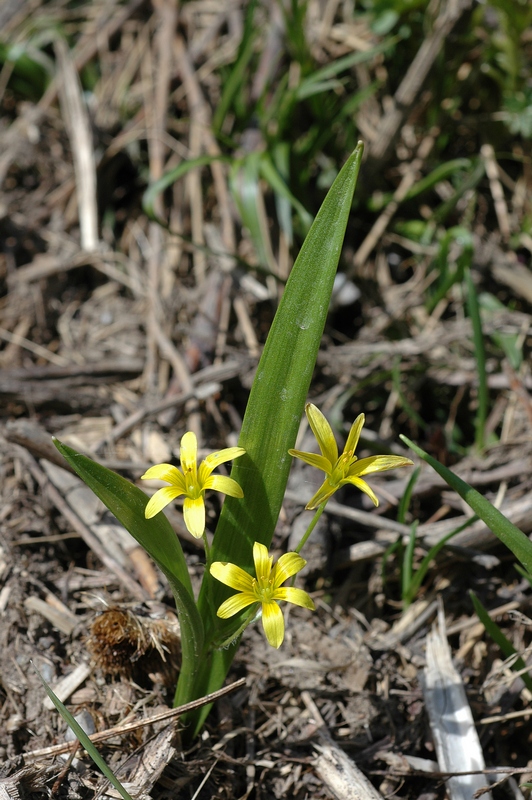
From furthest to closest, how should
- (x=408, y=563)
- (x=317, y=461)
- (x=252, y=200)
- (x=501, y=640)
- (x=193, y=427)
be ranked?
1. (x=252, y=200)
2. (x=193, y=427)
3. (x=408, y=563)
4. (x=501, y=640)
5. (x=317, y=461)

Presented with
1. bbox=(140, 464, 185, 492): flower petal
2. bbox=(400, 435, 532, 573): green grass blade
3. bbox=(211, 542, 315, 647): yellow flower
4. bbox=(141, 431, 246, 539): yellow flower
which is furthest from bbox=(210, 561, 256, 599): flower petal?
bbox=(400, 435, 532, 573): green grass blade

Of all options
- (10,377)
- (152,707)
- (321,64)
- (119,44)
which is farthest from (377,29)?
(152,707)

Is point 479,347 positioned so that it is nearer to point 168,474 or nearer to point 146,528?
point 168,474

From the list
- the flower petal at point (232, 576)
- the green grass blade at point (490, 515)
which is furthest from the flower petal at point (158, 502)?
the green grass blade at point (490, 515)

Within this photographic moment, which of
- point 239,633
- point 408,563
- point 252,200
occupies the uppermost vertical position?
point 252,200

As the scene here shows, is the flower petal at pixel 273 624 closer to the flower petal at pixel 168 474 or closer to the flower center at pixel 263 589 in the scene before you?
the flower center at pixel 263 589

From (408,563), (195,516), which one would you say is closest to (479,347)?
(408,563)

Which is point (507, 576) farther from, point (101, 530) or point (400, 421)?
point (101, 530)
